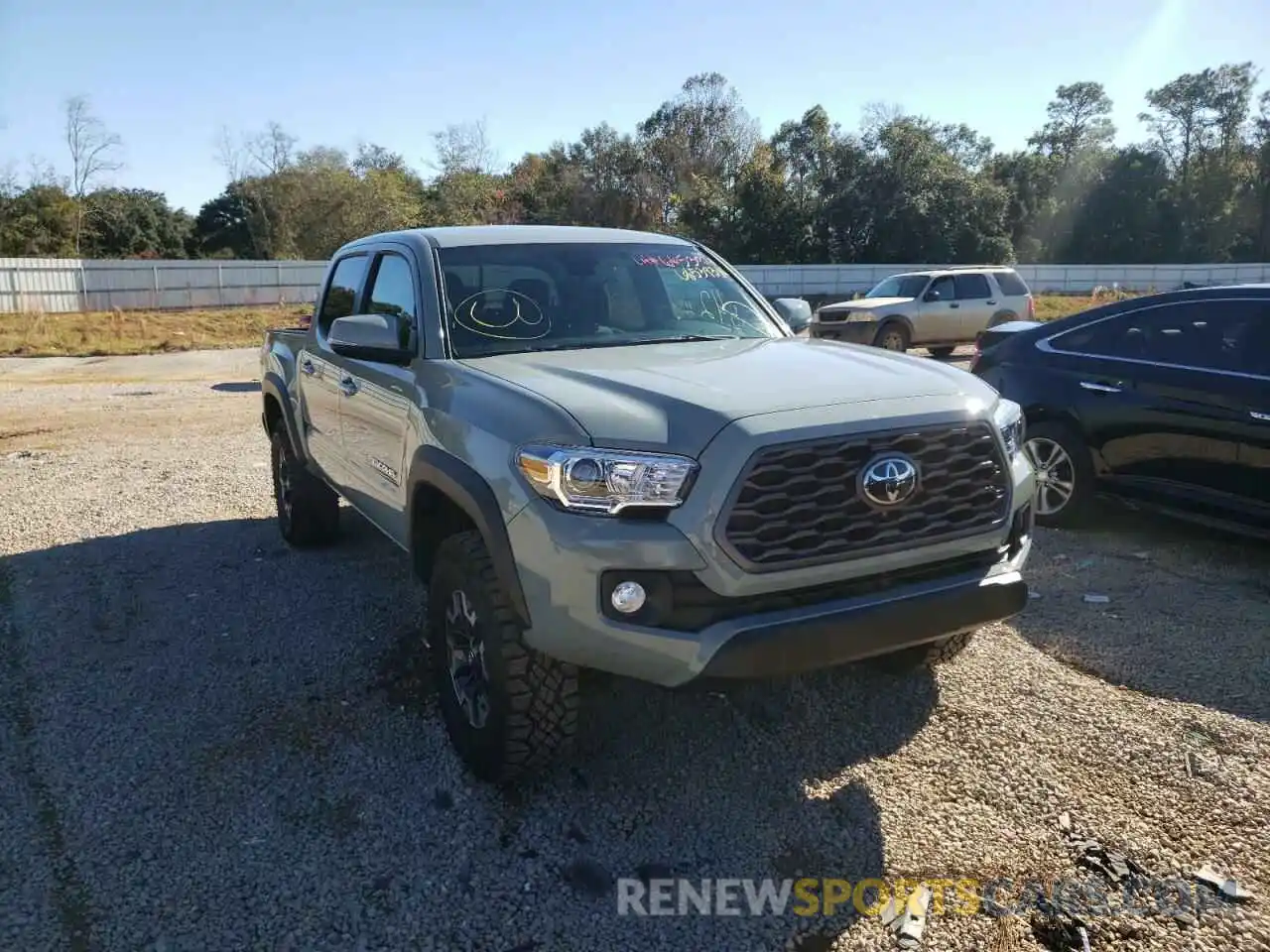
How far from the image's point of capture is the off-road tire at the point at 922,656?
4.02 metres

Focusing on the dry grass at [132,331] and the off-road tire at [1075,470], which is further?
the dry grass at [132,331]

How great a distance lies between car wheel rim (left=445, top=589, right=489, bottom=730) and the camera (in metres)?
3.22

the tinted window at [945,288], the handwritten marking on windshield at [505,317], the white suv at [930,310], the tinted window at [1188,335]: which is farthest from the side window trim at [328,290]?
the tinted window at [945,288]

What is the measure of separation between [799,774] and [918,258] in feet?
147

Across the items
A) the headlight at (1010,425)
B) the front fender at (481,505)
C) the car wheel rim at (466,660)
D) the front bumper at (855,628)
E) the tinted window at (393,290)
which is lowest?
the car wheel rim at (466,660)

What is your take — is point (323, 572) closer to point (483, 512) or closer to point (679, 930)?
point (483, 512)

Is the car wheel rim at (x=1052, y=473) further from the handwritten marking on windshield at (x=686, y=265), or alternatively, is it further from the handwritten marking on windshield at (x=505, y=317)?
the handwritten marking on windshield at (x=505, y=317)

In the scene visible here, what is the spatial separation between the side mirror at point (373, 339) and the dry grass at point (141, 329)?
21649 millimetres

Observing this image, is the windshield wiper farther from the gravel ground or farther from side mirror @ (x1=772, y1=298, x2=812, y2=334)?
the gravel ground

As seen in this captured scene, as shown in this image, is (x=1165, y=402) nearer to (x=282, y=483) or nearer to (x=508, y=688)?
(x=508, y=688)

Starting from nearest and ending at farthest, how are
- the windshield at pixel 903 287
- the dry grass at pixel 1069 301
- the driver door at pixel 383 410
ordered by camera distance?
the driver door at pixel 383 410 → the windshield at pixel 903 287 → the dry grass at pixel 1069 301

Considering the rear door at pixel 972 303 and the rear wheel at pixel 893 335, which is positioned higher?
the rear door at pixel 972 303

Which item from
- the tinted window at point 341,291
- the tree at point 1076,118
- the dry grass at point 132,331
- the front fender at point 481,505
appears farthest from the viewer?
the tree at point 1076,118

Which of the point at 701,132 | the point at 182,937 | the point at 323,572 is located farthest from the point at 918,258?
the point at 182,937
